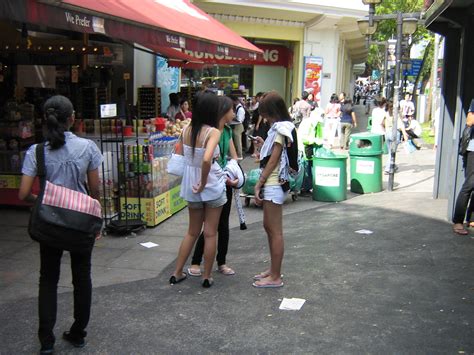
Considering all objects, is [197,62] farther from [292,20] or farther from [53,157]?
[53,157]

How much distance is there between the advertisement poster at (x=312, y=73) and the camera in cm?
2094

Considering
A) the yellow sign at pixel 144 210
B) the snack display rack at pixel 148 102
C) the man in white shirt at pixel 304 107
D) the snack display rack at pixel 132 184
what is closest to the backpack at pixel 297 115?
the man in white shirt at pixel 304 107

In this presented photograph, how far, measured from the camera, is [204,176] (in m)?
4.75

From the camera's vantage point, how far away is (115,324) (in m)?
4.29

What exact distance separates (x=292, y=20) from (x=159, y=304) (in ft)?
57.1

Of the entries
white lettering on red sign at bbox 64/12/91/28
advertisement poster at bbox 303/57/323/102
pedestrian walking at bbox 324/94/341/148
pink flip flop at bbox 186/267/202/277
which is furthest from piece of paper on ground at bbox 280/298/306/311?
advertisement poster at bbox 303/57/323/102

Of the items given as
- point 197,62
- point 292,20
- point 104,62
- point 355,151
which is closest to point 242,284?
point 355,151

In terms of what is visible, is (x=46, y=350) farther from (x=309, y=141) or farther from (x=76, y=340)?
(x=309, y=141)

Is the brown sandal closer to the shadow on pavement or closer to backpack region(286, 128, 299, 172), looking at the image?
the shadow on pavement

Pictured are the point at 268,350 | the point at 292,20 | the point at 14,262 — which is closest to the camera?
the point at 268,350

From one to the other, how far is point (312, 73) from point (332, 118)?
14.7ft

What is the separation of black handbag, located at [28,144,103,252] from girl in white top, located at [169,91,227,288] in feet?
4.55

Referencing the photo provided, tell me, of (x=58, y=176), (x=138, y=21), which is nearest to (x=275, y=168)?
(x=58, y=176)

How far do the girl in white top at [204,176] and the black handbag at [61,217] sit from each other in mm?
1387
